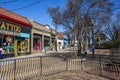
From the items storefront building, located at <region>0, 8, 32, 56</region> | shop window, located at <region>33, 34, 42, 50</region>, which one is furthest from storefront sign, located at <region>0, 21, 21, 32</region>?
shop window, located at <region>33, 34, 42, 50</region>

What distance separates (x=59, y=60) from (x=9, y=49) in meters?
11.3

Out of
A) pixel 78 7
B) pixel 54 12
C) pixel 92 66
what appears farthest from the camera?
pixel 54 12

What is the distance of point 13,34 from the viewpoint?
84.6 feet

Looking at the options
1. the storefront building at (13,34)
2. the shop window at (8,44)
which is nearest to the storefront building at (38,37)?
the storefront building at (13,34)

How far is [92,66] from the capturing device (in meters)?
14.4

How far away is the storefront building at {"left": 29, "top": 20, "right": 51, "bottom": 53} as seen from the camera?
115 ft

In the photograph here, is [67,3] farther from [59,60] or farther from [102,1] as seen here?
[59,60]

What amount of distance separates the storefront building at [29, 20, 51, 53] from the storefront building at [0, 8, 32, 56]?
10.5ft

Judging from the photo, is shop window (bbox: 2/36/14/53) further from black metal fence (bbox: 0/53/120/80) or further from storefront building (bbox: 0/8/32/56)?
black metal fence (bbox: 0/53/120/80)

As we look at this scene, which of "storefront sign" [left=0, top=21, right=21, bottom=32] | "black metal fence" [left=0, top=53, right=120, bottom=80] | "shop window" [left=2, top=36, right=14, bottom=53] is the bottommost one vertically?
"black metal fence" [left=0, top=53, right=120, bottom=80]

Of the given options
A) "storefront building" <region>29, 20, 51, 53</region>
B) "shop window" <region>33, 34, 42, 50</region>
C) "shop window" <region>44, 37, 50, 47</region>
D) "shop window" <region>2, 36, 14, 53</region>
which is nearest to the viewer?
"shop window" <region>2, 36, 14, 53</region>

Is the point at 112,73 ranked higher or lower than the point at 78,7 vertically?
lower

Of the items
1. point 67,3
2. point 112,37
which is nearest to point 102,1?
point 67,3

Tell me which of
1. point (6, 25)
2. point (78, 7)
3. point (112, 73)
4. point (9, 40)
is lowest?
point (112, 73)
